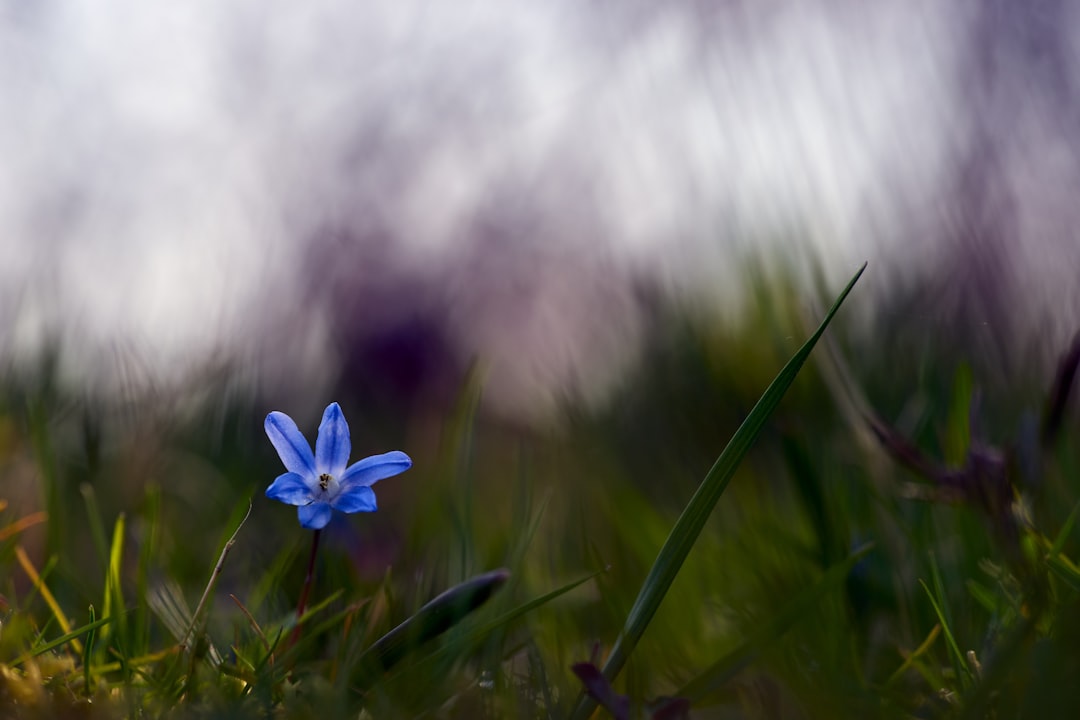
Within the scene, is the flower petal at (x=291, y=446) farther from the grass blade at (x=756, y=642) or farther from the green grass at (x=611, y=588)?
the grass blade at (x=756, y=642)

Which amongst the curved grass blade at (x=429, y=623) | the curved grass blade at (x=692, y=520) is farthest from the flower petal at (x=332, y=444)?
the curved grass blade at (x=692, y=520)

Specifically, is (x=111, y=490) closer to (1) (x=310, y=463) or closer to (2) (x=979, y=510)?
(1) (x=310, y=463)

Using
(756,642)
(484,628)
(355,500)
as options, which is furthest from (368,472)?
(756,642)

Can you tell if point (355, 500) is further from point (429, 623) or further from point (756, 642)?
point (756, 642)

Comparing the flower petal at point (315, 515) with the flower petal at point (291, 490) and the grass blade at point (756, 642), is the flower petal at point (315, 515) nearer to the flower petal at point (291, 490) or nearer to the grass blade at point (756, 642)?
the flower petal at point (291, 490)

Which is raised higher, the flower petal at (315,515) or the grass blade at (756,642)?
the flower petal at (315,515)

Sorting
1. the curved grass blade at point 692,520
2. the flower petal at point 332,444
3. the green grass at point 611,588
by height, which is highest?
the flower petal at point 332,444
